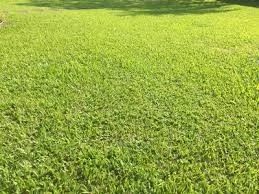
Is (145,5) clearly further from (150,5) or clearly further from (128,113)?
(128,113)

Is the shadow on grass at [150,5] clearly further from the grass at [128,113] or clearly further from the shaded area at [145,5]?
the grass at [128,113]

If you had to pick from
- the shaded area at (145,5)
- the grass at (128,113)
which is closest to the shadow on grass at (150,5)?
the shaded area at (145,5)

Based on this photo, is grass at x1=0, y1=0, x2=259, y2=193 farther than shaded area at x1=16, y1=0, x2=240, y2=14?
No

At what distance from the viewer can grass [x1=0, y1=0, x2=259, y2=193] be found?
390cm

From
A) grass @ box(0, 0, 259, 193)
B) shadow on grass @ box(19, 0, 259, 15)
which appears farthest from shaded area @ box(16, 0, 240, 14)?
grass @ box(0, 0, 259, 193)

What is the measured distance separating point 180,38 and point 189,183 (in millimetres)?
5002

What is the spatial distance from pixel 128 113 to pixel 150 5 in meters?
10.7

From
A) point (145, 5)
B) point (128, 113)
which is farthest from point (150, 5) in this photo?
point (128, 113)

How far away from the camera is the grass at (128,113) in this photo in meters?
3.90

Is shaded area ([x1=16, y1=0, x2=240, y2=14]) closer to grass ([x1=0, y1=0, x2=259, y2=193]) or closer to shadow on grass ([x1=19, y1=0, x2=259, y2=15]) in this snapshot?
shadow on grass ([x1=19, y1=0, x2=259, y2=15])

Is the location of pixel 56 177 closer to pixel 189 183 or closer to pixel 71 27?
pixel 189 183

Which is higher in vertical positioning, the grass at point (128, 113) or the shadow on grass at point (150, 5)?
the shadow on grass at point (150, 5)

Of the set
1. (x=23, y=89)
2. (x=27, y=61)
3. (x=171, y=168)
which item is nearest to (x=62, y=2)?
(x=27, y=61)

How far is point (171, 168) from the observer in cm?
402
